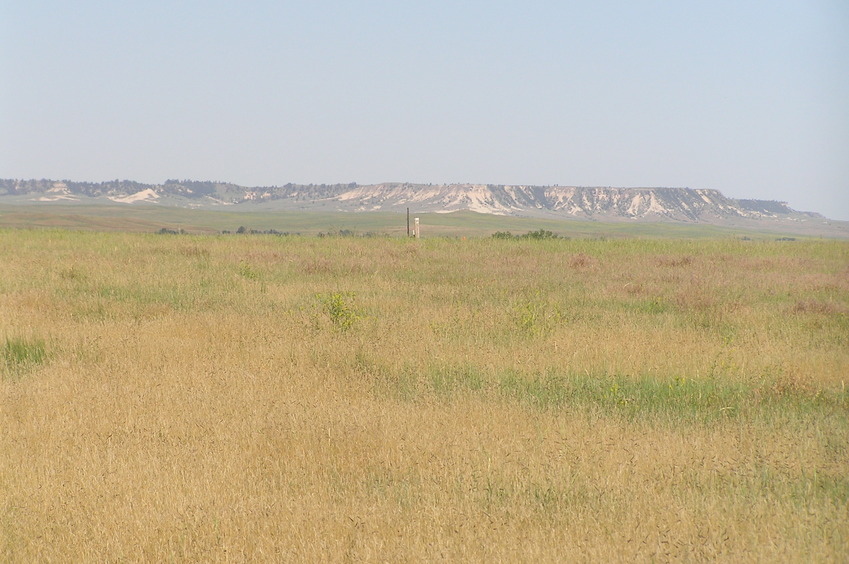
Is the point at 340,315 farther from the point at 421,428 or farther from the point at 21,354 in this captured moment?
the point at 421,428

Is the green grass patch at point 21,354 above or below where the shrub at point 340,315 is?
below

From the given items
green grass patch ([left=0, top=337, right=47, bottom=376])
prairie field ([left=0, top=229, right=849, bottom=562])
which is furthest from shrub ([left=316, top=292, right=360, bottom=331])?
green grass patch ([left=0, top=337, right=47, bottom=376])

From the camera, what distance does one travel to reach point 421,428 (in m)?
6.55

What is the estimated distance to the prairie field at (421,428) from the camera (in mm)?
4516

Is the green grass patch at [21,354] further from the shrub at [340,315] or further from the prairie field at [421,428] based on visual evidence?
the shrub at [340,315]

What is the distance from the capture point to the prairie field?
4.52 metres

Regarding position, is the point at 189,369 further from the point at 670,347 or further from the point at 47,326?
the point at 670,347

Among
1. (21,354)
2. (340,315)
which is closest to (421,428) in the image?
(340,315)

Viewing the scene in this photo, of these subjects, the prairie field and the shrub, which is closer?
the prairie field

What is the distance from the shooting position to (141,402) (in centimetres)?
744

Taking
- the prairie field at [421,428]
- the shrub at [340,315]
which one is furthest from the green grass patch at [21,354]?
the shrub at [340,315]

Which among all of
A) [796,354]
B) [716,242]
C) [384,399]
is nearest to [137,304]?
[384,399]

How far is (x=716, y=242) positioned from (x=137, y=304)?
24403 mm

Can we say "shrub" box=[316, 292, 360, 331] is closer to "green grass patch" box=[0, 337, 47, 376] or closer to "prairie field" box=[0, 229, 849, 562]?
"prairie field" box=[0, 229, 849, 562]
